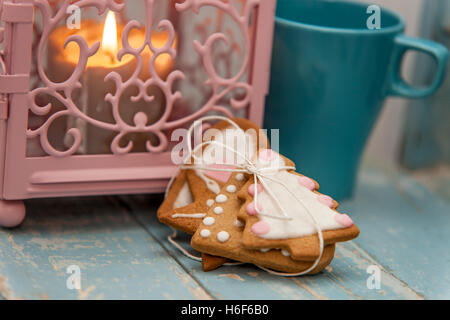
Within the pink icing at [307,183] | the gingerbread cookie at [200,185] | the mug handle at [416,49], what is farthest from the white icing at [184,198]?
the mug handle at [416,49]

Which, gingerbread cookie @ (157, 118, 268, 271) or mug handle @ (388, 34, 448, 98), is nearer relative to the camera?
gingerbread cookie @ (157, 118, 268, 271)

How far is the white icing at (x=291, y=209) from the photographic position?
1.86 feet

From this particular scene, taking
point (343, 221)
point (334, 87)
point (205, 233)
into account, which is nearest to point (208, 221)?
point (205, 233)

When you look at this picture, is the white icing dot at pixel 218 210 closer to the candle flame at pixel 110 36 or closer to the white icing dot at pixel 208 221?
the white icing dot at pixel 208 221

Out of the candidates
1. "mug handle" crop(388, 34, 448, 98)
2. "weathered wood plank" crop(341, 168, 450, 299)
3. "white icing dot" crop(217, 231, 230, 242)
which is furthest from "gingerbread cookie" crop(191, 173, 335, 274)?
"mug handle" crop(388, 34, 448, 98)

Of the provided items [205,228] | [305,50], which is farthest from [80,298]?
[305,50]

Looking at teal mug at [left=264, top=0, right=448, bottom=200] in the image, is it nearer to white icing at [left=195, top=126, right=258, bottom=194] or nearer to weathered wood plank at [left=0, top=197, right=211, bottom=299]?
white icing at [left=195, top=126, right=258, bottom=194]

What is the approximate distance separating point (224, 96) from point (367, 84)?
0.52 feet

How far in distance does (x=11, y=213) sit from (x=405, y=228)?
419 mm

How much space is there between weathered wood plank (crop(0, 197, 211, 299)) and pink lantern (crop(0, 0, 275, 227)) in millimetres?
39

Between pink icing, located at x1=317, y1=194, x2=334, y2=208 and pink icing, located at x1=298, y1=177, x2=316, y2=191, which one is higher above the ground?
pink icing, located at x1=298, y1=177, x2=316, y2=191

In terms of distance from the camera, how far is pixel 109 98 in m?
0.65

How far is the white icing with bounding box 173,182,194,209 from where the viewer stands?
0.66 meters

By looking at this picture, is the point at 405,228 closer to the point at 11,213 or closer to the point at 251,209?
the point at 251,209
